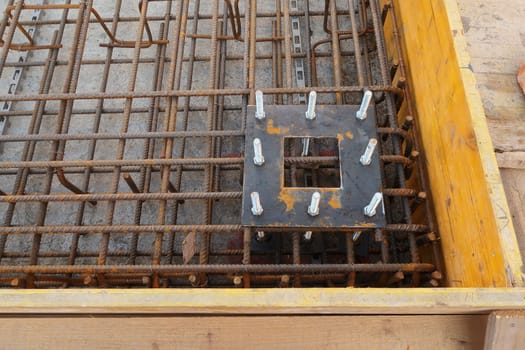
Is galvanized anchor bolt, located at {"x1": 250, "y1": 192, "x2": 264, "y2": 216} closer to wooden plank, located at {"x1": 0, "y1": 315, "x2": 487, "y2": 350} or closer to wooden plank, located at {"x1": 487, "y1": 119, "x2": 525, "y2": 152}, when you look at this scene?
wooden plank, located at {"x1": 0, "y1": 315, "x2": 487, "y2": 350}

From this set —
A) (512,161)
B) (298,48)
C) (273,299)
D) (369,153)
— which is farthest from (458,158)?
(298,48)

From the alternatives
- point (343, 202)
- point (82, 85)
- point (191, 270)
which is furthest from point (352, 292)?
point (82, 85)

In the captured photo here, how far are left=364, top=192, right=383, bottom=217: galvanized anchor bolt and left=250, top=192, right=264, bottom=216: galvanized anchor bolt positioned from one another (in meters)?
0.59

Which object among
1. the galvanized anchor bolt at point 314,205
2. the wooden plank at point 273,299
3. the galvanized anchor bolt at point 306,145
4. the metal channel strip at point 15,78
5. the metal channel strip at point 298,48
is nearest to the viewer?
the wooden plank at point 273,299

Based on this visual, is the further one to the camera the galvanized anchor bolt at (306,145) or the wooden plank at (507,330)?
the galvanized anchor bolt at (306,145)

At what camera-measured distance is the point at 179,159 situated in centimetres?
240

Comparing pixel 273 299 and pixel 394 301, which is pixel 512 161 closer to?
pixel 394 301

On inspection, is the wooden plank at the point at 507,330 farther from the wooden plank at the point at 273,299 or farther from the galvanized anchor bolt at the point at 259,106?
the galvanized anchor bolt at the point at 259,106

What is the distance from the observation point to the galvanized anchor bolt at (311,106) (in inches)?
86.1

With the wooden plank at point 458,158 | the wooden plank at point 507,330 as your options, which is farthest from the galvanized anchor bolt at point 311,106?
the wooden plank at point 507,330

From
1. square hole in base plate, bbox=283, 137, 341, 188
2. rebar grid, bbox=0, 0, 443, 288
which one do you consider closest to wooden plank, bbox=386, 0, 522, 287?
rebar grid, bbox=0, 0, 443, 288

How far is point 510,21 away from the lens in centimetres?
253

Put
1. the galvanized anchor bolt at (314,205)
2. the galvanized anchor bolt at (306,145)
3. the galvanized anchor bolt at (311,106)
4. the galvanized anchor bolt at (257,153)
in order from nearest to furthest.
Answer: the galvanized anchor bolt at (314,205)
the galvanized anchor bolt at (257,153)
the galvanized anchor bolt at (311,106)
the galvanized anchor bolt at (306,145)

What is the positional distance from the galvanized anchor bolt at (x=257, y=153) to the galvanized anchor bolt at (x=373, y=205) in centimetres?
66
